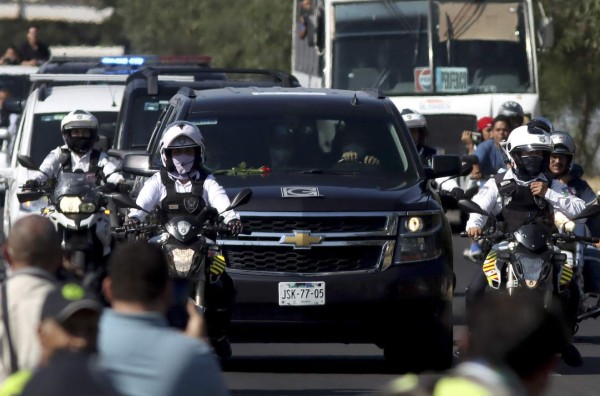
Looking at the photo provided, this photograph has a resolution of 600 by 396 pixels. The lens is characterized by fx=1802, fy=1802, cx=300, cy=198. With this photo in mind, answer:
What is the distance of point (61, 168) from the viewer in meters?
15.0

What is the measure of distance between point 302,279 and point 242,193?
1157mm

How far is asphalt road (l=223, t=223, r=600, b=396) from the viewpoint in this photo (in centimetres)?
1130

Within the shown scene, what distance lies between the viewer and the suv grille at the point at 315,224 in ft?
38.2

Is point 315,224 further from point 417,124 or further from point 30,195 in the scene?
point 417,124

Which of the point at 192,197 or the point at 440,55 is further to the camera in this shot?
the point at 440,55

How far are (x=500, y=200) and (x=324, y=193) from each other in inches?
46.7

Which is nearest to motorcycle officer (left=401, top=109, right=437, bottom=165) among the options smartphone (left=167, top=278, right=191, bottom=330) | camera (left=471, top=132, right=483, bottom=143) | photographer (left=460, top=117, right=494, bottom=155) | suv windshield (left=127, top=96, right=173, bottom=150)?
suv windshield (left=127, top=96, right=173, bottom=150)

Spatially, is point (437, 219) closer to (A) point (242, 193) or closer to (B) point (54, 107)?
(A) point (242, 193)

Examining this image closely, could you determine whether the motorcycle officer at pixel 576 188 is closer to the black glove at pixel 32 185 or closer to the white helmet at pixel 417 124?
the white helmet at pixel 417 124

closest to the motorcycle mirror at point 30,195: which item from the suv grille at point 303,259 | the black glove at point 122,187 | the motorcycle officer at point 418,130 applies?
the black glove at point 122,187

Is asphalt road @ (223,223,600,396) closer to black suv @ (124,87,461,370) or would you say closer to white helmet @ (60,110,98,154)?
black suv @ (124,87,461,370)

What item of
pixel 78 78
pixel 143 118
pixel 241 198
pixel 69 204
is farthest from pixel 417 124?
pixel 241 198

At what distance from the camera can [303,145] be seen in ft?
41.6

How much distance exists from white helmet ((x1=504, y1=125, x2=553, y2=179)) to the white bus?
13.7 metres
